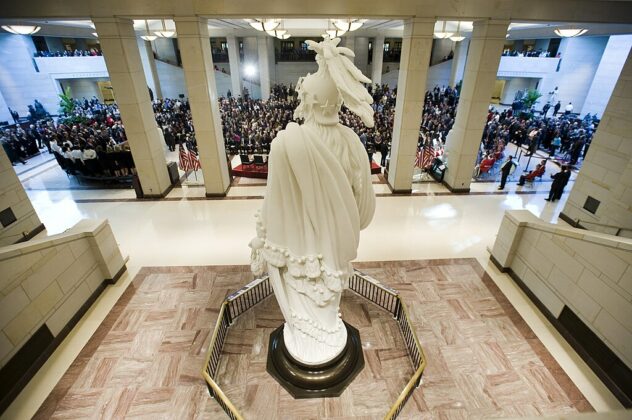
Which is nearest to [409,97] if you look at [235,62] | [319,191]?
[319,191]

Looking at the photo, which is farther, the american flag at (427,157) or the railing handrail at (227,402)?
the american flag at (427,157)

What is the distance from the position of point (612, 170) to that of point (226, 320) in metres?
9.18

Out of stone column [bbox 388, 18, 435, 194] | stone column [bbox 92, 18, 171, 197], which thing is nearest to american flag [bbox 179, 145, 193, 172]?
stone column [bbox 92, 18, 171, 197]

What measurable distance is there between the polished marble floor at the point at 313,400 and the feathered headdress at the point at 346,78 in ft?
11.7

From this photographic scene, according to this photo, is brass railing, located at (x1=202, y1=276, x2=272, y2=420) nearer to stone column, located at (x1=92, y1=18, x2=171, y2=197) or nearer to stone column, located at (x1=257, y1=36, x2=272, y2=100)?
stone column, located at (x1=92, y1=18, x2=171, y2=197)

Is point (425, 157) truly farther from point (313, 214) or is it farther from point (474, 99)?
point (313, 214)

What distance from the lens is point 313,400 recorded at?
386cm

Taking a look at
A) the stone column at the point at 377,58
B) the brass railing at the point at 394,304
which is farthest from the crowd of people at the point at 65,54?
the brass railing at the point at 394,304

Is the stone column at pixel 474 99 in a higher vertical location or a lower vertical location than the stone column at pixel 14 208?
higher

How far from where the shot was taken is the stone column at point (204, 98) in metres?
7.54

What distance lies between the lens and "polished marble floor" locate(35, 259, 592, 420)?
3.81 metres

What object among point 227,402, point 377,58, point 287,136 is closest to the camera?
point 287,136

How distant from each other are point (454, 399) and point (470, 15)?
28.0 feet

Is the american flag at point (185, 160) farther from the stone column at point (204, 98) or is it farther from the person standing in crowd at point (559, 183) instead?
the person standing in crowd at point (559, 183)
